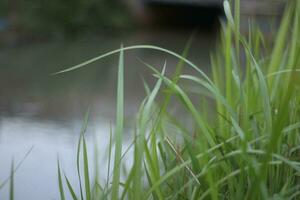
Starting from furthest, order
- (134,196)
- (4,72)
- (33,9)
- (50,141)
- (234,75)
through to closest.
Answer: (33,9), (4,72), (50,141), (234,75), (134,196)

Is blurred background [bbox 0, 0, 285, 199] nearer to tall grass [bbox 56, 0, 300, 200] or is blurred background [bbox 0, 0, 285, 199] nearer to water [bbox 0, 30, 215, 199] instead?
water [bbox 0, 30, 215, 199]

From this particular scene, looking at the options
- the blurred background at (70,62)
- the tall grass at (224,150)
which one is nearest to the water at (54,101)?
the blurred background at (70,62)

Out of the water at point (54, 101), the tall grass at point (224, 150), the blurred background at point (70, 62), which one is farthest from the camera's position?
the blurred background at point (70, 62)

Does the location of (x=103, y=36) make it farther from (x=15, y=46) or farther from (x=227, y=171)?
(x=227, y=171)

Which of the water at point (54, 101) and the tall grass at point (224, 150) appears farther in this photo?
the water at point (54, 101)

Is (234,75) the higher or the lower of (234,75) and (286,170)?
the higher

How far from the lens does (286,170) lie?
1036 mm

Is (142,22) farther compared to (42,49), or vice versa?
(142,22)

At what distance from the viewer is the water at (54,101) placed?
2.16m

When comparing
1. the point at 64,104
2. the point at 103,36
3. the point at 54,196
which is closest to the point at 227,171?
the point at 54,196

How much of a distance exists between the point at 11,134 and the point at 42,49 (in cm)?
340

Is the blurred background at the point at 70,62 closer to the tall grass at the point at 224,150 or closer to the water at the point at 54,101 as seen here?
the water at the point at 54,101

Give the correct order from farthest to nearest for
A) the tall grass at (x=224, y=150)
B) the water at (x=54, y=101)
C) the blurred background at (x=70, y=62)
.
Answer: the blurred background at (x=70, y=62), the water at (x=54, y=101), the tall grass at (x=224, y=150)

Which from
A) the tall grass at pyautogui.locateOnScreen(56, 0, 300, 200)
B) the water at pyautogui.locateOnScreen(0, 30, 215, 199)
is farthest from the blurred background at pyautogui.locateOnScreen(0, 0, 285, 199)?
the tall grass at pyautogui.locateOnScreen(56, 0, 300, 200)
